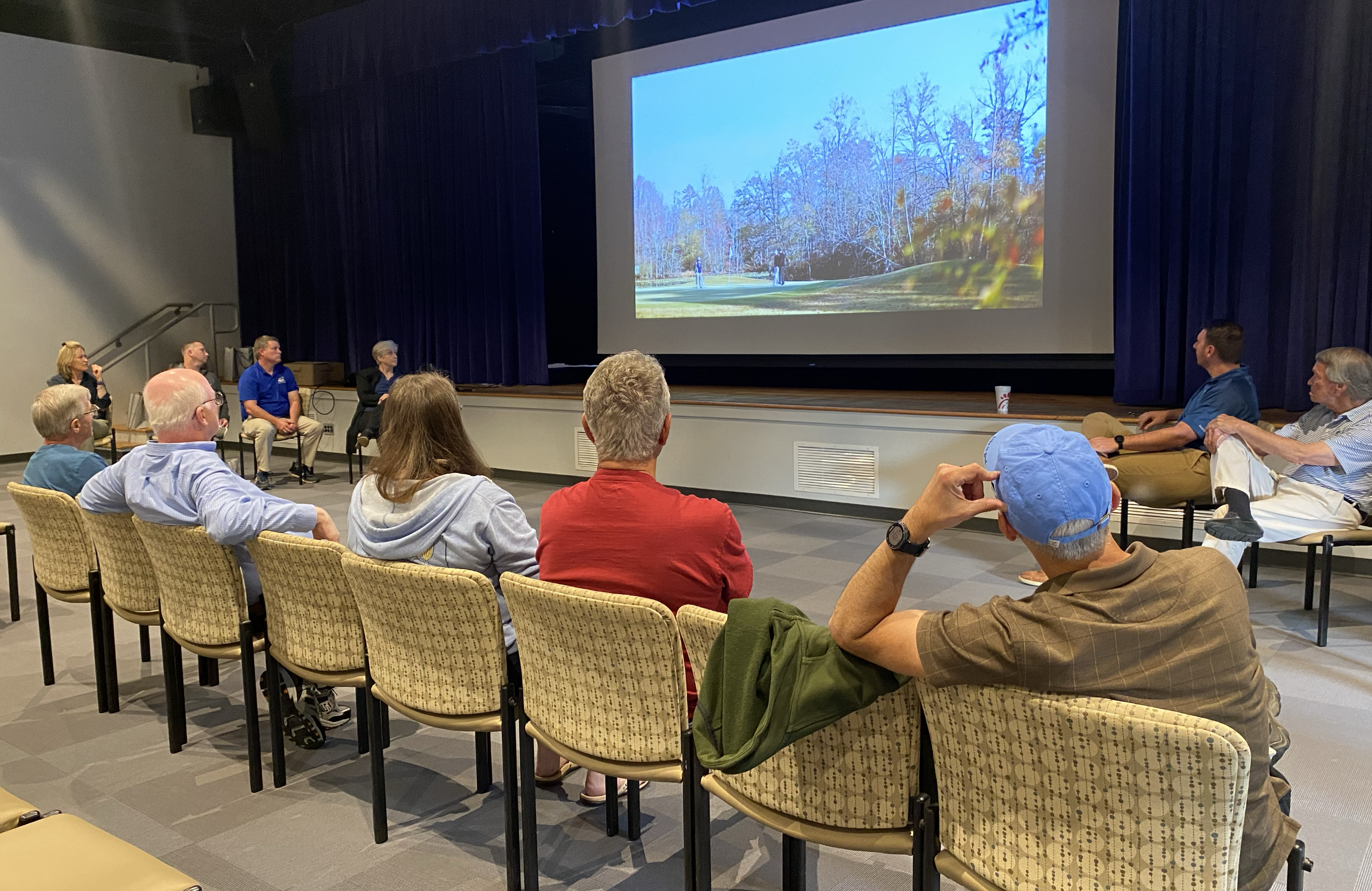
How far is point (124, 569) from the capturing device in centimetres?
310

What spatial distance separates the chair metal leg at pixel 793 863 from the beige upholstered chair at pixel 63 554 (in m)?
2.42

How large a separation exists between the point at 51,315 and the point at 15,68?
93.8 inches

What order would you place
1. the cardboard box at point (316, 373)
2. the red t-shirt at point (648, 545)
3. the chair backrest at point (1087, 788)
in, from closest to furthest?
the chair backrest at point (1087, 788)
the red t-shirt at point (648, 545)
the cardboard box at point (316, 373)

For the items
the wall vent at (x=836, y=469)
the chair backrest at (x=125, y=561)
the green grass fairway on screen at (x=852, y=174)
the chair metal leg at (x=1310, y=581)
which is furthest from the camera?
the green grass fairway on screen at (x=852, y=174)

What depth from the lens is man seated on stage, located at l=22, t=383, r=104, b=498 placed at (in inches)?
146

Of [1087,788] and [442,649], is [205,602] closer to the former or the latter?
[442,649]

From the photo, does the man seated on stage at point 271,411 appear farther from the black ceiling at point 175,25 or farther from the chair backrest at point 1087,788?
the chair backrest at point 1087,788

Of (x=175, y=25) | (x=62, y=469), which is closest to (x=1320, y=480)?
(x=62, y=469)

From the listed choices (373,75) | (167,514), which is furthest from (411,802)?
(373,75)

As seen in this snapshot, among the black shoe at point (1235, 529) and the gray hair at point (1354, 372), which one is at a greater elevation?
the gray hair at point (1354, 372)

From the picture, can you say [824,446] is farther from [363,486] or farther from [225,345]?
[225,345]

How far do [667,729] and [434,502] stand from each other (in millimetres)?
839

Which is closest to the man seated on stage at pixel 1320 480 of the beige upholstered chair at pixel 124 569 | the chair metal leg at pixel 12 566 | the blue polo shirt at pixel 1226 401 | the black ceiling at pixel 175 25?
the blue polo shirt at pixel 1226 401

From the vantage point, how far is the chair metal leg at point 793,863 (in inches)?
75.2
